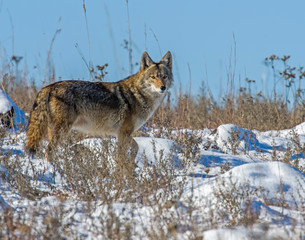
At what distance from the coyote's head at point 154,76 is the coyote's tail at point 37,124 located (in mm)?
1580

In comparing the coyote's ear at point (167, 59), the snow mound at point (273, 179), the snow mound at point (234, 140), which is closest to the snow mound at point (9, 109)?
the coyote's ear at point (167, 59)

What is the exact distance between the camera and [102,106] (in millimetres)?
5828

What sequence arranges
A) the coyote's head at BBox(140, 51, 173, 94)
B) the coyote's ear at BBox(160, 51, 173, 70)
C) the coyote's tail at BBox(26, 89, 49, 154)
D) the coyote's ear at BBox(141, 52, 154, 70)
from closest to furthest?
the coyote's tail at BBox(26, 89, 49, 154)
the coyote's head at BBox(140, 51, 173, 94)
the coyote's ear at BBox(141, 52, 154, 70)
the coyote's ear at BBox(160, 51, 173, 70)

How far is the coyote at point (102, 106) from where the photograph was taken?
17.6ft

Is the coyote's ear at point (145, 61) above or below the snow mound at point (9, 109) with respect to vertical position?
above

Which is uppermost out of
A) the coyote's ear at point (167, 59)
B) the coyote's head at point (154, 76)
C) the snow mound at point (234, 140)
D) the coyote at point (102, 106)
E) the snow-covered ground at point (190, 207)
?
the coyote's ear at point (167, 59)

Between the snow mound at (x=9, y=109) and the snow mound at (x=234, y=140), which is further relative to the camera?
the snow mound at (x=9, y=109)

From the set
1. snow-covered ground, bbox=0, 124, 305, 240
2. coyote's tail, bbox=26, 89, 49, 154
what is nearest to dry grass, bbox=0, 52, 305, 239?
snow-covered ground, bbox=0, 124, 305, 240

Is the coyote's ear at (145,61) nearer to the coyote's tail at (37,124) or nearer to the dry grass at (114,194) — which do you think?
the dry grass at (114,194)

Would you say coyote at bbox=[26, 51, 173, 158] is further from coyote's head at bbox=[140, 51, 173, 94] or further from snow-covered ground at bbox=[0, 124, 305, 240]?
snow-covered ground at bbox=[0, 124, 305, 240]

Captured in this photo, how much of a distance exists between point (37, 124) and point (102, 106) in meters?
0.95

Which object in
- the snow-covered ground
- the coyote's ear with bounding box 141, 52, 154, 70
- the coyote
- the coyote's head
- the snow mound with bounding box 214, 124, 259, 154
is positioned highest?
the coyote's ear with bounding box 141, 52, 154, 70

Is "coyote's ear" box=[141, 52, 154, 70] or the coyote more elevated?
"coyote's ear" box=[141, 52, 154, 70]

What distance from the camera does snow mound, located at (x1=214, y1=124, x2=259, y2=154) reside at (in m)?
6.46
